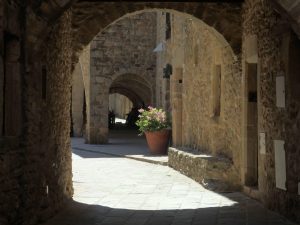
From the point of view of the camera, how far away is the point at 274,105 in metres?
6.32

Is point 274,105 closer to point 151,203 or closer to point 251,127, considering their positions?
point 251,127

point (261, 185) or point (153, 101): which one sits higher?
point (153, 101)

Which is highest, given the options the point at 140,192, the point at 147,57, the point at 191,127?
the point at 147,57

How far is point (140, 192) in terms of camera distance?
8.19 metres

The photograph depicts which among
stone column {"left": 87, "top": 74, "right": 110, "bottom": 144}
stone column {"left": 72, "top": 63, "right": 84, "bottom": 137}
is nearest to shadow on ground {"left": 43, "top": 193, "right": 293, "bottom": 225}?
stone column {"left": 87, "top": 74, "right": 110, "bottom": 144}

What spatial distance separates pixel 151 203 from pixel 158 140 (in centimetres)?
687

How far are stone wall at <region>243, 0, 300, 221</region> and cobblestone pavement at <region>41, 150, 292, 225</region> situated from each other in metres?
0.26

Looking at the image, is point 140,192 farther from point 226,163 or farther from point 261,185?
point 261,185

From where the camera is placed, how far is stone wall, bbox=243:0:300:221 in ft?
18.5

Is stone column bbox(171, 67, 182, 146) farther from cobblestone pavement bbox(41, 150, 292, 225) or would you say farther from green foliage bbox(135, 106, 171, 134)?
cobblestone pavement bbox(41, 150, 292, 225)

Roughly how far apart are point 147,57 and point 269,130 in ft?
43.2

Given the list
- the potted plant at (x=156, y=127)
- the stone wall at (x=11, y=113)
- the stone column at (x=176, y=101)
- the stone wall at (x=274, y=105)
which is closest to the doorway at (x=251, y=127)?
the stone wall at (x=274, y=105)

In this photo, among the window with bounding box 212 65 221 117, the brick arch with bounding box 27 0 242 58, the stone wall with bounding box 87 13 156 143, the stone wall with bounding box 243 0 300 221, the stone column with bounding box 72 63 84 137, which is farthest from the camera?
the stone column with bounding box 72 63 84 137

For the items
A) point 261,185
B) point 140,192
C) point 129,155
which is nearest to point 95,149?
point 129,155
